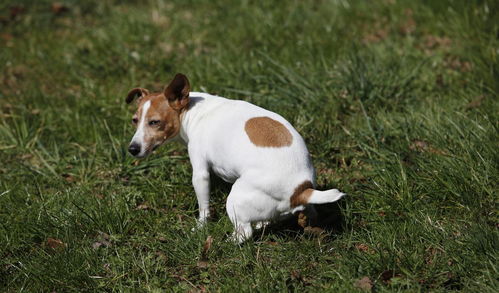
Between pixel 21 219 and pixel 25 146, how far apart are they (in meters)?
1.32

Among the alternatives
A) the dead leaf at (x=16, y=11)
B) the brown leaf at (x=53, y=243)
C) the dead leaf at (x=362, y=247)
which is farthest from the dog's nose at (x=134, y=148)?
the dead leaf at (x=16, y=11)

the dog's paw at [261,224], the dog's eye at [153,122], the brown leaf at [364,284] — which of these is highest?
the dog's eye at [153,122]

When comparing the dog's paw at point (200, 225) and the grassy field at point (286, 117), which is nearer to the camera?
the grassy field at point (286, 117)

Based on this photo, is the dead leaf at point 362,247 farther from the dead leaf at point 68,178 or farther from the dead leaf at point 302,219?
the dead leaf at point 68,178

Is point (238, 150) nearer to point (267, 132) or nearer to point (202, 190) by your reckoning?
point (267, 132)

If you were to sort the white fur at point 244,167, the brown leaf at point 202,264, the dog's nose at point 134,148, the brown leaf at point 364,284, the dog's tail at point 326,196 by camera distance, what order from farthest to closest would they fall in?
the dog's nose at point 134,148, the brown leaf at point 202,264, the white fur at point 244,167, the dog's tail at point 326,196, the brown leaf at point 364,284

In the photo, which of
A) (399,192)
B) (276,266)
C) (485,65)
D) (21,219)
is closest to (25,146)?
(21,219)

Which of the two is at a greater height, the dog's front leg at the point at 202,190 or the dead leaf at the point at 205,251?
the dog's front leg at the point at 202,190

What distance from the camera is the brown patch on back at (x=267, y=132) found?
376 centimetres

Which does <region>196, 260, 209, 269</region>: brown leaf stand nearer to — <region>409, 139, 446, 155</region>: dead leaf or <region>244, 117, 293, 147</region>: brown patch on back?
<region>244, 117, 293, 147</region>: brown patch on back

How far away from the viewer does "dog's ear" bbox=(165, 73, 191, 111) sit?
4215 mm

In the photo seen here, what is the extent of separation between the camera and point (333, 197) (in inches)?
140

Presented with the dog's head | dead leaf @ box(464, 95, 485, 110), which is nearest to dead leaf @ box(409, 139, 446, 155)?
dead leaf @ box(464, 95, 485, 110)

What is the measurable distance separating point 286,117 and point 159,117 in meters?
1.32
